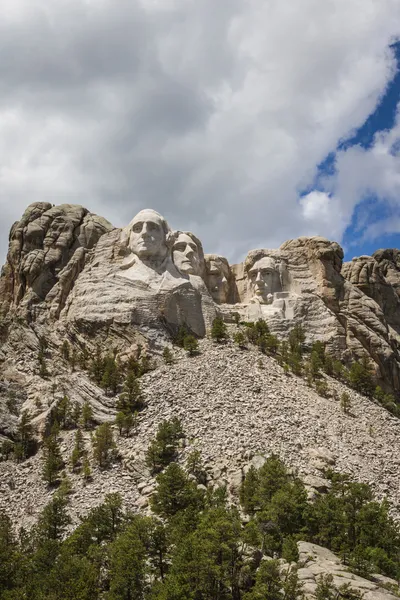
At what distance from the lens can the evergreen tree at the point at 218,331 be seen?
54.0 metres

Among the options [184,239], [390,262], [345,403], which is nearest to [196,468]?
[345,403]

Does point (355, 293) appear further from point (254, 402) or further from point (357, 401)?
point (254, 402)

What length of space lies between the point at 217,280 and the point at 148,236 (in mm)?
8460

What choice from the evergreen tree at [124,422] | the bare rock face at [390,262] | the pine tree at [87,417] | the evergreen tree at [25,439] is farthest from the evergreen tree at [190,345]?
the bare rock face at [390,262]

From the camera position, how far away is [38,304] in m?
55.0

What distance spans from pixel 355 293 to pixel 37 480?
2971 cm

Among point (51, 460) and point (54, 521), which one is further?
point (51, 460)

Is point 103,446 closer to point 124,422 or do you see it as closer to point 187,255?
point 124,422

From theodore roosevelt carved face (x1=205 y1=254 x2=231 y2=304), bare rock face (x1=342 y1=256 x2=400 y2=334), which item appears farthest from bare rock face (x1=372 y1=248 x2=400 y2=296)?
theodore roosevelt carved face (x1=205 y1=254 x2=231 y2=304)

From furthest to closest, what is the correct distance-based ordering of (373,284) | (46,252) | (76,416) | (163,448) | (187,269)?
1. (373,284)
2. (187,269)
3. (46,252)
4. (76,416)
5. (163,448)

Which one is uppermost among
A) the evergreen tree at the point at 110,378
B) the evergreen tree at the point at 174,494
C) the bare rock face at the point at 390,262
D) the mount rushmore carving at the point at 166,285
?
the bare rock face at the point at 390,262

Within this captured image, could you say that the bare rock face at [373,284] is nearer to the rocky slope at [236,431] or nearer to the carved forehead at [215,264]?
the carved forehead at [215,264]

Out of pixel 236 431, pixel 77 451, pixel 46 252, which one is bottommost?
pixel 77 451

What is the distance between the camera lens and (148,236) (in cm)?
5647
